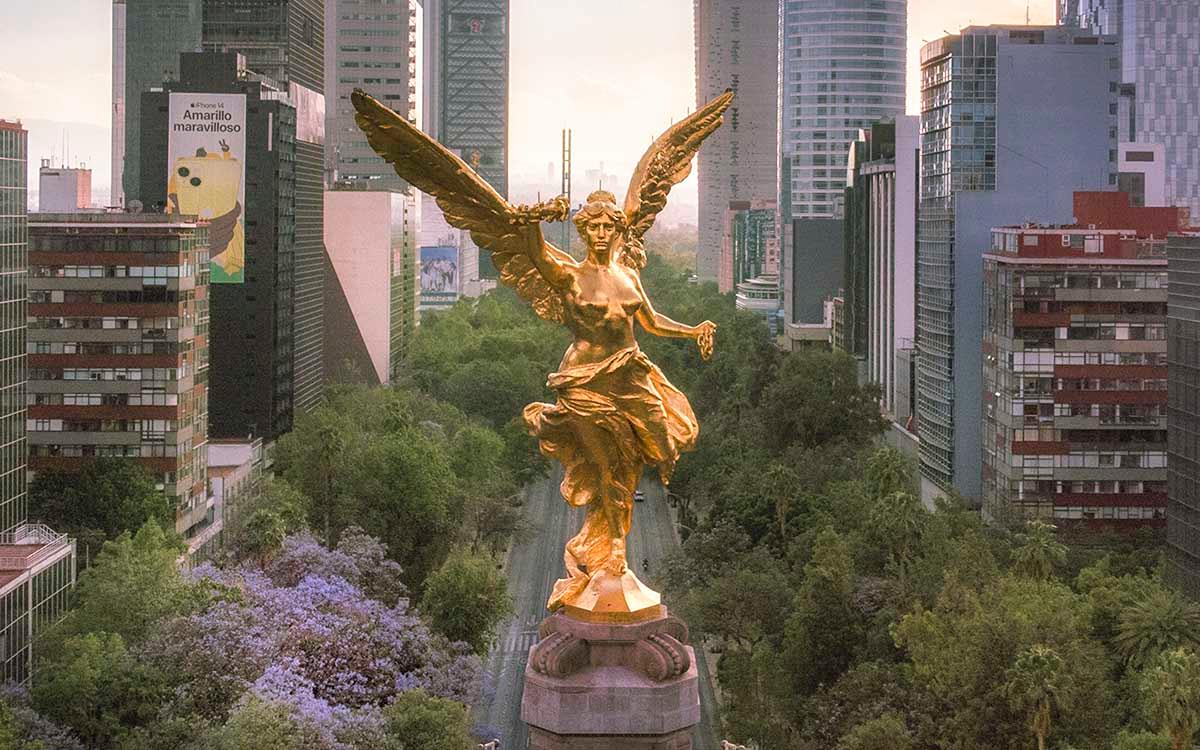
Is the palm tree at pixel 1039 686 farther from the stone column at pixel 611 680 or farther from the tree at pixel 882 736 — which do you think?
the stone column at pixel 611 680

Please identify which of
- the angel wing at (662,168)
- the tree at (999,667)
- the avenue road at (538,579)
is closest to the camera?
the angel wing at (662,168)

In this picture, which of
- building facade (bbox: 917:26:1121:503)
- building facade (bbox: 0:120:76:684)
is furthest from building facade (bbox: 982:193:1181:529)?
building facade (bbox: 0:120:76:684)

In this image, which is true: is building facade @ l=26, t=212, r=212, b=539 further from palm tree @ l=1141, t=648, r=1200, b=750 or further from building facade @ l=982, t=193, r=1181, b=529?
palm tree @ l=1141, t=648, r=1200, b=750

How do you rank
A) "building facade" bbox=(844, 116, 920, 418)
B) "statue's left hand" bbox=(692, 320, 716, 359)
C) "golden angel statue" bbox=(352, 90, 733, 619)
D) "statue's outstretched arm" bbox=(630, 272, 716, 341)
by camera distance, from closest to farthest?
"golden angel statue" bbox=(352, 90, 733, 619) → "statue's outstretched arm" bbox=(630, 272, 716, 341) → "statue's left hand" bbox=(692, 320, 716, 359) → "building facade" bbox=(844, 116, 920, 418)

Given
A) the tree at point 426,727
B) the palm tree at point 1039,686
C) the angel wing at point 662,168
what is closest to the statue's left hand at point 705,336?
the angel wing at point 662,168

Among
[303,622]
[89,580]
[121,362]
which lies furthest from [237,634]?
[121,362]
